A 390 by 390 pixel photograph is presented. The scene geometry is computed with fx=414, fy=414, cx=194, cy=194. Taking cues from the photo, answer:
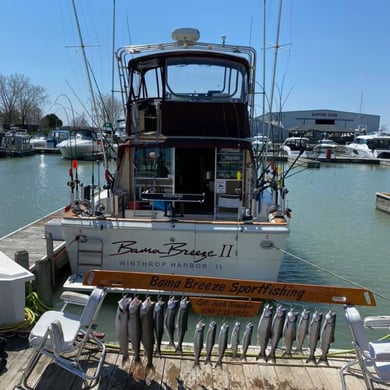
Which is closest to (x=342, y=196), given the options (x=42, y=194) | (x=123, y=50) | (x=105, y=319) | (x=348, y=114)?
(x=42, y=194)

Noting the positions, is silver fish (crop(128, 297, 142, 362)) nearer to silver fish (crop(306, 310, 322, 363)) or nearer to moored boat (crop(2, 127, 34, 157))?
silver fish (crop(306, 310, 322, 363))

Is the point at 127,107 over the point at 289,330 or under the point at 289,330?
over

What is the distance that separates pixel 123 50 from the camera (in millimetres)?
8805

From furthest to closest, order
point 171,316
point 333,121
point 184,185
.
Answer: point 333,121 < point 184,185 < point 171,316

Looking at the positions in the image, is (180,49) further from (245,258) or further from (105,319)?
(105,319)

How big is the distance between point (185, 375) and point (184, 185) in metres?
5.55

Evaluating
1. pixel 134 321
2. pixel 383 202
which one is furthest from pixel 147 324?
pixel 383 202

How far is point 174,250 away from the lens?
669cm

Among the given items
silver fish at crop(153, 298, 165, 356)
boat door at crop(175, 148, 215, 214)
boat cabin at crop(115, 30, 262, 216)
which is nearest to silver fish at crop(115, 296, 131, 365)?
silver fish at crop(153, 298, 165, 356)

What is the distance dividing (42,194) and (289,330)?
2021 centimetres

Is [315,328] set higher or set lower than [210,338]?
higher

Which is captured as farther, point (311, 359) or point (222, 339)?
point (311, 359)

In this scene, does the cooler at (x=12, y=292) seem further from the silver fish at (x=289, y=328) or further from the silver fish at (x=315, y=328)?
the silver fish at (x=315, y=328)

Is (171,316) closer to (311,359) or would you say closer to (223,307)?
(223,307)
